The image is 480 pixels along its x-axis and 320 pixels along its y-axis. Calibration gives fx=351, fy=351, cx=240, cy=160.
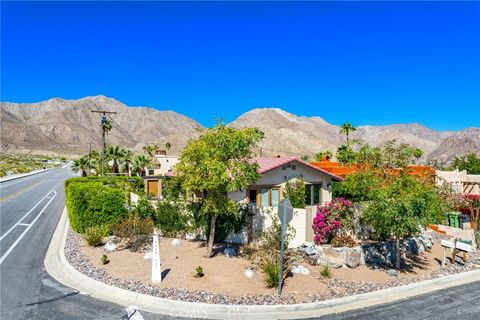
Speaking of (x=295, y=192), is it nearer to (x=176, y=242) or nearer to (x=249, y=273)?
(x=176, y=242)

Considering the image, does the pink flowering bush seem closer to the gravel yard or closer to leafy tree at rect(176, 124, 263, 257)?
the gravel yard

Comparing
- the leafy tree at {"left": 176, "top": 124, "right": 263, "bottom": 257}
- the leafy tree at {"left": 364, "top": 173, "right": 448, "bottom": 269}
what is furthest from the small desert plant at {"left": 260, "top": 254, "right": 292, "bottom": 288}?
the leafy tree at {"left": 364, "top": 173, "right": 448, "bottom": 269}

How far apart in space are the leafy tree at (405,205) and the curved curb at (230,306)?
2.30 meters

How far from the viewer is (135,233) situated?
1641 centimetres

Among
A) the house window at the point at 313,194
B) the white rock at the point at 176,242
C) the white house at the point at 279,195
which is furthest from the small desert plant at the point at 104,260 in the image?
the house window at the point at 313,194

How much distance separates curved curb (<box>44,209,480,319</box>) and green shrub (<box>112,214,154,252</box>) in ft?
9.61

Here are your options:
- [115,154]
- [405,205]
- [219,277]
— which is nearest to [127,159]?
[115,154]

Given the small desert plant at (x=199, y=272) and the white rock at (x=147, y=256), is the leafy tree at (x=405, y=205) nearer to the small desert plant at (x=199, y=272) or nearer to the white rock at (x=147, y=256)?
the small desert plant at (x=199, y=272)

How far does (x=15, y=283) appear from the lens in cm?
1212

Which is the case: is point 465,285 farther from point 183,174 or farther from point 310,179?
point 183,174

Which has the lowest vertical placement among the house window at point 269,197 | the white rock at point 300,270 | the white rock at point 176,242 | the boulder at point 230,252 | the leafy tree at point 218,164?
the white rock at point 300,270

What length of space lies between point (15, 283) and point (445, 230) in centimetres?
2226

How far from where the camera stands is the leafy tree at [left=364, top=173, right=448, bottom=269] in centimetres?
1402

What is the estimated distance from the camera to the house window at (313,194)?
22938mm
